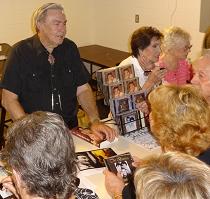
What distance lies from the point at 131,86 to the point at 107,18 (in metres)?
3.51

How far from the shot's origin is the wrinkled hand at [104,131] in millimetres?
2387

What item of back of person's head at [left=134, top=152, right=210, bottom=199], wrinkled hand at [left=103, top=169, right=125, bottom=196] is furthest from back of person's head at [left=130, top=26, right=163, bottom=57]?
back of person's head at [left=134, top=152, right=210, bottom=199]

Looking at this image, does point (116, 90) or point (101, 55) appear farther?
point (101, 55)

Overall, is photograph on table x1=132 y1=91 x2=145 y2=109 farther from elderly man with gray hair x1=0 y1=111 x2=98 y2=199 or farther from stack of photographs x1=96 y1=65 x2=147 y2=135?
elderly man with gray hair x1=0 y1=111 x2=98 y2=199

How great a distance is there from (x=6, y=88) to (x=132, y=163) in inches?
46.8

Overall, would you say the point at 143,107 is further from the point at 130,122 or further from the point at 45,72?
the point at 45,72

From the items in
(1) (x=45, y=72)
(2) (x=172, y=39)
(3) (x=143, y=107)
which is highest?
(2) (x=172, y=39)

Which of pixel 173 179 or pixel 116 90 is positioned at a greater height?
pixel 173 179

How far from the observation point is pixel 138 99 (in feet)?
8.31

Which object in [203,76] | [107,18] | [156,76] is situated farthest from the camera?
[107,18]

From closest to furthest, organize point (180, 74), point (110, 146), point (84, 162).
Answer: point (84, 162) < point (110, 146) < point (180, 74)

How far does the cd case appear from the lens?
195 centimetres

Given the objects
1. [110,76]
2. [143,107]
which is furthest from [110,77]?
[143,107]

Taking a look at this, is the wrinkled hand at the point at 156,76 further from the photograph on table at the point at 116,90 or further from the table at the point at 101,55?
the table at the point at 101,55
